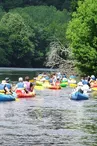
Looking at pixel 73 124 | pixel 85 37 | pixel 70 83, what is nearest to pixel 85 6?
pixel 85 37

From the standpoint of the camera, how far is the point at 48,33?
441 feet

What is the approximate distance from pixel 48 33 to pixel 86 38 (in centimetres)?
6440

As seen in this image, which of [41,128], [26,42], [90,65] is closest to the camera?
[41,128]

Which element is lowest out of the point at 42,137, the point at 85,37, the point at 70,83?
the point at 42,137

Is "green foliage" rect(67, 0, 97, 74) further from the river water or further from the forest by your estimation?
the river water

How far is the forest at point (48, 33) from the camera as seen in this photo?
230 feet

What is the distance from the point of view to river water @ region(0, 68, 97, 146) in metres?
27.4

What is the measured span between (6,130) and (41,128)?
186 centimetres

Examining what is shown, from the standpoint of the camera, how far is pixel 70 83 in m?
62.0

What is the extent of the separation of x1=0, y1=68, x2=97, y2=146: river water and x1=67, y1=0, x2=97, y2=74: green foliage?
24.1 m

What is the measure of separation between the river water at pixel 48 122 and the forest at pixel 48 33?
25.5m

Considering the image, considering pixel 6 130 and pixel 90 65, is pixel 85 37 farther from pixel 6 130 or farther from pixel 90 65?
pixel 6 130

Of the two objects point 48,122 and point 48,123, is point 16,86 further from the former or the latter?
point 48,123

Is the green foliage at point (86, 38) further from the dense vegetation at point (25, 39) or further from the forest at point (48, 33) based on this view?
the dense vegetation at point (25, 39)
